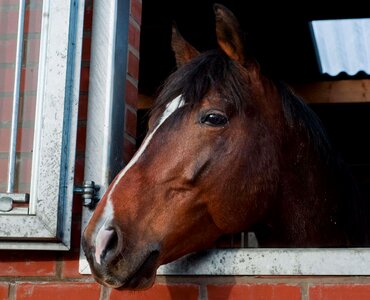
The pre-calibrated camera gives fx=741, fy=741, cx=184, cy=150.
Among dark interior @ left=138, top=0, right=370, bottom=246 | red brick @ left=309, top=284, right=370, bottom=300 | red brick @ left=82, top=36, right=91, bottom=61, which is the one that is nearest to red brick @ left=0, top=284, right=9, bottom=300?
red brick @ left=82, top=36, right=91, bottom=61

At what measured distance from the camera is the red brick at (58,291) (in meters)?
2.08

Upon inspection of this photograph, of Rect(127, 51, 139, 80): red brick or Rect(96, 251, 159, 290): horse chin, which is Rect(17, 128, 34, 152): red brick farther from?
Rect(96, 251, 159, 290): horse chin

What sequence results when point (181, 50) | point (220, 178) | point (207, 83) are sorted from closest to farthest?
point (220, 178) < point (207, 83) < point (181, 50)

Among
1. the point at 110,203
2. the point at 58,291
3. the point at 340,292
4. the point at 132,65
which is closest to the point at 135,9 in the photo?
the point at 132,65

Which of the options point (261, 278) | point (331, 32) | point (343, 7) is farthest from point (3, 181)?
point (331, 32)

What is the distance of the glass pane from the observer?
217cm

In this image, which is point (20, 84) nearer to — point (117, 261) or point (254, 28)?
point (117, 261)

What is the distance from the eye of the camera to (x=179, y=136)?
6.72 ft

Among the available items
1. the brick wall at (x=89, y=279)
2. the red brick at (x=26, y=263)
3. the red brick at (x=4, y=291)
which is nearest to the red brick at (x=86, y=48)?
the brick wall at (x=89, y=279)

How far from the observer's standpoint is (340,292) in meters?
1.86

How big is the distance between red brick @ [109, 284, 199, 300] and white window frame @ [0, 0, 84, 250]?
204mm

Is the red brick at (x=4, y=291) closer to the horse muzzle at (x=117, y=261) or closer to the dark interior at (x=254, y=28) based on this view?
the horse muzzle at (x=117, y=261)

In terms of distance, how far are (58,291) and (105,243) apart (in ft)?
1.33

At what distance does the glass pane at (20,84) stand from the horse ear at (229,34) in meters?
0.56
